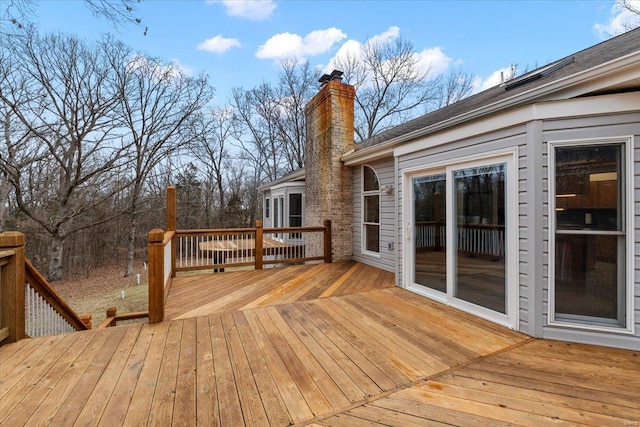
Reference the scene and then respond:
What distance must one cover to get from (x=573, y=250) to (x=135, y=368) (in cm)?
427

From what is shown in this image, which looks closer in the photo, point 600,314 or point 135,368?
point 135,368

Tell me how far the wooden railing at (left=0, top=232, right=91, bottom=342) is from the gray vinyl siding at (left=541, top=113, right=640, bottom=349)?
525cm

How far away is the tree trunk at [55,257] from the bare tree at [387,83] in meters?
16.6

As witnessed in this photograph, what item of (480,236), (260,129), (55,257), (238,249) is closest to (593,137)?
(480,236)

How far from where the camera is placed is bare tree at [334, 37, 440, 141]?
17.5 metres

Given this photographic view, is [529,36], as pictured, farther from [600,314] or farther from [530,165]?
[600,314]

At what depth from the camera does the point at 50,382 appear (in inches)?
86.0

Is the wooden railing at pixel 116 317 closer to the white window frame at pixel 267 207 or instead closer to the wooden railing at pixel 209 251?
the wooden railing at pixel 209 251

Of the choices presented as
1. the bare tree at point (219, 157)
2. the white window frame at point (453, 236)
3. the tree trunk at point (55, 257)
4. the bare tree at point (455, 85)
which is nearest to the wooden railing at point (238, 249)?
the white window frame at point (453, 236)

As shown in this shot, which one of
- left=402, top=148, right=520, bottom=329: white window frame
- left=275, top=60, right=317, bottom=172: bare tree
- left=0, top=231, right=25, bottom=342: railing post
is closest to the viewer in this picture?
left=0, top=231, right=25, bottom=342: railing post

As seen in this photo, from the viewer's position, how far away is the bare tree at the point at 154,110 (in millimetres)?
12656


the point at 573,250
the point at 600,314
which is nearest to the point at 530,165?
the point at 573,250

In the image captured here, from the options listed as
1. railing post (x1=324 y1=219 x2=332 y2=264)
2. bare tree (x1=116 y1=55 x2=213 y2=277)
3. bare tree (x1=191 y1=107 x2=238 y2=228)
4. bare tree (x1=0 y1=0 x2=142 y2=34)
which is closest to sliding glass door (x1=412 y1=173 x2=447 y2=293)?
railing post (x1=324 y1=219 x2=332 y2=264)

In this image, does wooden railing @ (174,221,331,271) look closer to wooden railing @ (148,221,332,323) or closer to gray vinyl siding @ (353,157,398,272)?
wooden railing @ (148,221,332,323)
